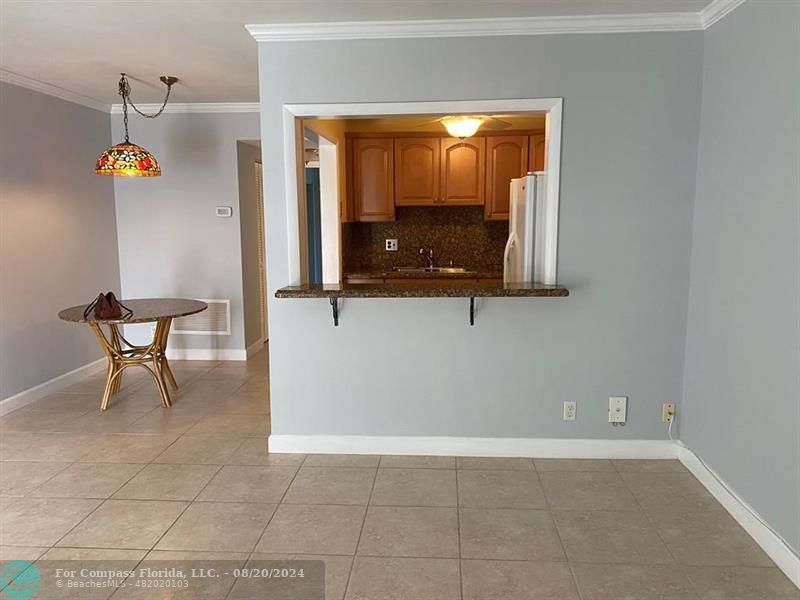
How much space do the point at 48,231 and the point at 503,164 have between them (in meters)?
3.89

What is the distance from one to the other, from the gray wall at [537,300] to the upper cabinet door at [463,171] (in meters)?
2.32

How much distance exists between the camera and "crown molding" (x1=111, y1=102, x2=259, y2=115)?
16.2 ft

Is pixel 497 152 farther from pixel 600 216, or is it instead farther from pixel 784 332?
pixel 784 332

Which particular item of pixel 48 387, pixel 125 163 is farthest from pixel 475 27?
pixel 48 387

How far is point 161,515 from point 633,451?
2.52 meters

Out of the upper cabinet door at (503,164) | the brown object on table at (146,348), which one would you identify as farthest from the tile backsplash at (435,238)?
the brown object on table at (146,348)

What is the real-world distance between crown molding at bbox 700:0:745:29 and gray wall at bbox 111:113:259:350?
3.64m

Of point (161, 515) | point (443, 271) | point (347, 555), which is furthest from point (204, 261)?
point (347, 555)

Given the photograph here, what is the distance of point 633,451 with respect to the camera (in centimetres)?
316

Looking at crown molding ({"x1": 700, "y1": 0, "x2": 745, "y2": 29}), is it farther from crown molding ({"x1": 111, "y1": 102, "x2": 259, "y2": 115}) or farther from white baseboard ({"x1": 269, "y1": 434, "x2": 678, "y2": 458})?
crown molding ({"x1": 111, "y1": 102, "x2": 259, "y2": 115})

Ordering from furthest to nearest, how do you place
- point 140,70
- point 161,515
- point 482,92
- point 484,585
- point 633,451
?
point 140,70
point 633,451
point 482,92
point 161,515
point 484,585

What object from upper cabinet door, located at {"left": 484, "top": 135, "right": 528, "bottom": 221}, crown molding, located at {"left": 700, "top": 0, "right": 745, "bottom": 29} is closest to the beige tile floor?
crown molding, located at {"left": 700, "top": 0, "right": 745, "bottom": 29}

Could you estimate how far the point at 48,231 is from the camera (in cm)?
436

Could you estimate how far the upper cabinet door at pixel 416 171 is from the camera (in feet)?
17.3
